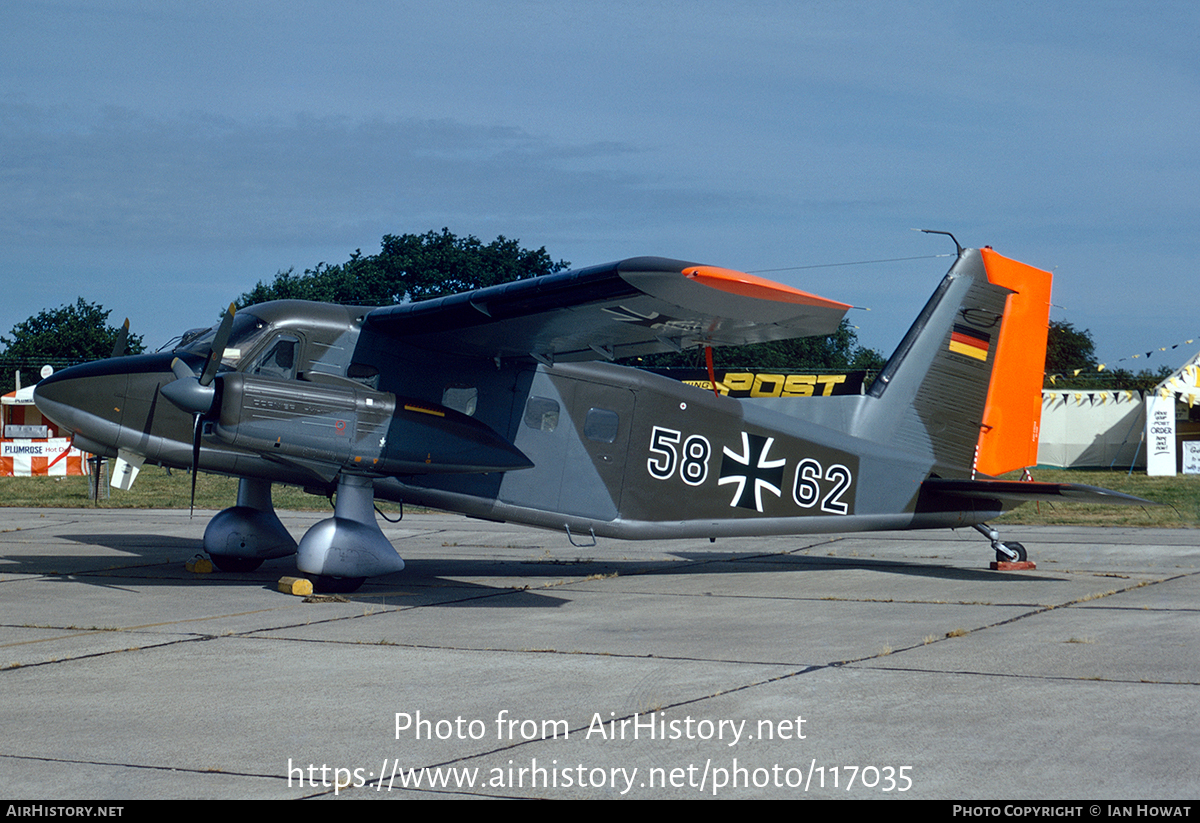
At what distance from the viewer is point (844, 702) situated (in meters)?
6.74

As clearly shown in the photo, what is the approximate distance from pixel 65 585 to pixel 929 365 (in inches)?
431

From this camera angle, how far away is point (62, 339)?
62062 mm

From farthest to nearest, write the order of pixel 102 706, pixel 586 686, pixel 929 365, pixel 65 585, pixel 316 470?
pixel 929 365, pixel 65 585, pixel 316 470, pixel 586 686, pixel 102 706

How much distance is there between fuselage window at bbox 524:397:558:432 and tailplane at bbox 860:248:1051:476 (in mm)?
4637

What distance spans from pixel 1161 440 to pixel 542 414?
3669 centimetres

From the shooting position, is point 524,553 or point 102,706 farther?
point 524,553

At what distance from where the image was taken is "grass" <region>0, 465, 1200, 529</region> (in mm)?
25484

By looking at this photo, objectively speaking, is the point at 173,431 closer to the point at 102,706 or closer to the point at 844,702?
the point at 102,706

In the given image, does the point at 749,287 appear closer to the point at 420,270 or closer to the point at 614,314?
the point at 614,314

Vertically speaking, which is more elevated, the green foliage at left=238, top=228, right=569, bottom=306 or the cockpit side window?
the green foliage at left=238, top=228, right=569, bottom=306

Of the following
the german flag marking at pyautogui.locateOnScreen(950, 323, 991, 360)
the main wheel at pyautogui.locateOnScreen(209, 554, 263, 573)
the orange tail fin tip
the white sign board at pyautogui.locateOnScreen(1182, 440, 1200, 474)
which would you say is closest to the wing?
the main wheel at pyautogui.locateOnScreen(209, 554, 263, 573)

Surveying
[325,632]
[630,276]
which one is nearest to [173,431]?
[325,632]

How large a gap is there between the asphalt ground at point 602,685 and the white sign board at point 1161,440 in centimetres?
3142

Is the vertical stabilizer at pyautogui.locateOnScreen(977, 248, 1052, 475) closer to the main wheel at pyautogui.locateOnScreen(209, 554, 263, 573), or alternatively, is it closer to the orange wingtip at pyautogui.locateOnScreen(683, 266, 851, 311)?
the orange wingtip at pyautogui.locateOnScreen(683, 266, 851, 311)
